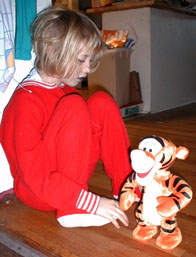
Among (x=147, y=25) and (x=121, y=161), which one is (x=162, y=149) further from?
(x=147, y=25)

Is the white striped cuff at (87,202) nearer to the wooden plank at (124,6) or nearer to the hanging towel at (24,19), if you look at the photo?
the hanging towel at (24,19)

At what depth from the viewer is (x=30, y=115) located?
0.70 meters

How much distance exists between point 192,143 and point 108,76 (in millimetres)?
920

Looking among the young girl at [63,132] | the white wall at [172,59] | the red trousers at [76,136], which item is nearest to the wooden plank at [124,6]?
the white wall at [172,59]

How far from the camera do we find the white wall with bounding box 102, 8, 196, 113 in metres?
2.22

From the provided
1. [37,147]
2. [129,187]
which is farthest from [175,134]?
[37,147]

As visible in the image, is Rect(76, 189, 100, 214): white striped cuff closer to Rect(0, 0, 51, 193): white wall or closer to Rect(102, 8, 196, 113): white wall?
Rect(0, 0, 51, 193): white wall

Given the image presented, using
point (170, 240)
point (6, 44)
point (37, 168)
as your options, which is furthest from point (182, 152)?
point (6, 44)

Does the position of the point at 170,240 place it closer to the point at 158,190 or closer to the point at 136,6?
the point at 158,190

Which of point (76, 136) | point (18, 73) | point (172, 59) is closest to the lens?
point (76, 136)

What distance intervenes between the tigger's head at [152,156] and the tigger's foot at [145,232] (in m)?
0.15

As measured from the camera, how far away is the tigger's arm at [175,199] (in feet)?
1.88

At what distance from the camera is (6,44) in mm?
844

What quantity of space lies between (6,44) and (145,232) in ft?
2.19
